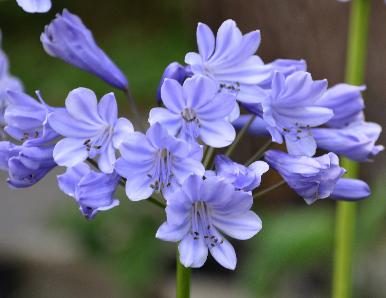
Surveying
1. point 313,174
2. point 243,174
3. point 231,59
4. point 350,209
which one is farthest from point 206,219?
point 350,209

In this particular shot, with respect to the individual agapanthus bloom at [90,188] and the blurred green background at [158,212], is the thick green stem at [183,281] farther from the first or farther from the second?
the blurred green background at [158,212]

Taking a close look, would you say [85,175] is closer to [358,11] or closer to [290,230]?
[358,11]

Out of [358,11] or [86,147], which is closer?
[86,147]

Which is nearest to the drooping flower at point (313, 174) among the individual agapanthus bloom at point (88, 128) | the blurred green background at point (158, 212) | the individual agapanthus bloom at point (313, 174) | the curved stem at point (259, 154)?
the individual agapanthus bloom at point (313, 174)

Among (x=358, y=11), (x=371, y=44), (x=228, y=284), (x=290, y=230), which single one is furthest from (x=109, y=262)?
(x=358, y=11)

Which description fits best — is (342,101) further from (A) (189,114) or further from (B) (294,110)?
(A) (189,114)

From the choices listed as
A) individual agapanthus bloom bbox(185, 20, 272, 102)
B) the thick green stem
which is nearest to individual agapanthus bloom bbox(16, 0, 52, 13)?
individual agapanthus bloom bbox(185, 20, 272, 102)

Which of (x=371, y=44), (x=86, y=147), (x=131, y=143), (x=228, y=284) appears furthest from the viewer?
(x=228, y=284)
